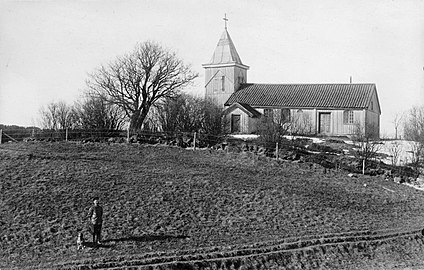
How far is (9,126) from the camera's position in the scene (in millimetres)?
53531

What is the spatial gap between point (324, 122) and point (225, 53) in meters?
12.8

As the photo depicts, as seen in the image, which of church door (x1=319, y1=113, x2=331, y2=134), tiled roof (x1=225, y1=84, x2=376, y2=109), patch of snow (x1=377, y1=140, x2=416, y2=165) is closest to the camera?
patch of snow (x1=377, y1=140, x2=416, y2=165)

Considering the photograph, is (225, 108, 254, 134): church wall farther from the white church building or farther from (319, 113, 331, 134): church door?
(319, 113, 331, 134): church door

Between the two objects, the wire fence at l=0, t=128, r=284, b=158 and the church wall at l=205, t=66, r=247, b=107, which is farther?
the church wall at l=205, t=66, r=247, b=107

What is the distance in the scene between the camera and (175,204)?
23859 mm

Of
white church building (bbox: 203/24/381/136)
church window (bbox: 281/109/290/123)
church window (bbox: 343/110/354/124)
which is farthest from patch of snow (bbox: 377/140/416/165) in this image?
church window (bbox: 281/109/290/123)

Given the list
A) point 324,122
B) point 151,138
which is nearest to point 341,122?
point 324,122

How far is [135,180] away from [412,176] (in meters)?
16.8

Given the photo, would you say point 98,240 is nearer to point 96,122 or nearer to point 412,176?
point 412,176

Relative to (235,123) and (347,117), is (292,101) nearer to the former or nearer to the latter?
Answer: (347,117)

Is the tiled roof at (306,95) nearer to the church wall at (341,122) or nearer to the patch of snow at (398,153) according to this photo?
the church wall at (341,122)

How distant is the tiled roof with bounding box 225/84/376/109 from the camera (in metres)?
51.9

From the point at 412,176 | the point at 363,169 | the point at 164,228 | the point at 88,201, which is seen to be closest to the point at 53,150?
the point at 88,201

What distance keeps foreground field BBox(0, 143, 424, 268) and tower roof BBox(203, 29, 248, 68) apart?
82.5 feet
